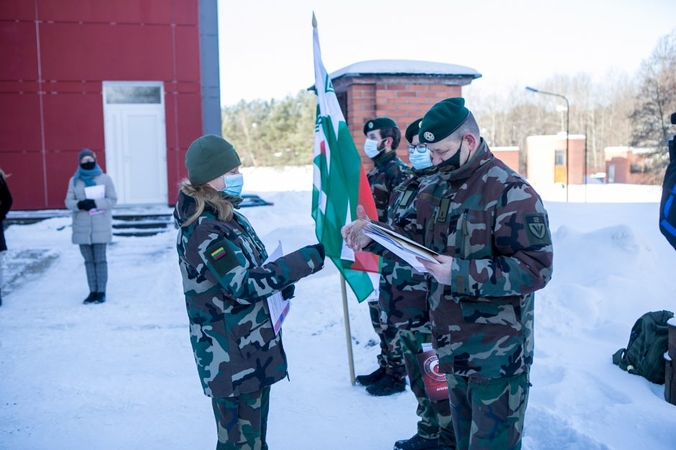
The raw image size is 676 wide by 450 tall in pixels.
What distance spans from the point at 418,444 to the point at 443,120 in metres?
2.07

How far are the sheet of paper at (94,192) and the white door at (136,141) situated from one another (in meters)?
7.45

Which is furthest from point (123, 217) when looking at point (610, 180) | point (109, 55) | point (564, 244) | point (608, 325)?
point (610, 180)

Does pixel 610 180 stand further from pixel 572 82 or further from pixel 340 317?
pixel 340 317

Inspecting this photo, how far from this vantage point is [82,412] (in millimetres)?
4797

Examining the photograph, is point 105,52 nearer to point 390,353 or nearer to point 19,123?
point 19,123

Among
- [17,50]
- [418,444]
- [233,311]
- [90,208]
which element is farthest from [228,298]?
[17,50]

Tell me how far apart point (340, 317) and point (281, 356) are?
397cm

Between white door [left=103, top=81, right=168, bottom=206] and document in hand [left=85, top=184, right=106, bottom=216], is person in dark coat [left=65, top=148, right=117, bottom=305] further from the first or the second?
white door [left=103, top=81, right=168, bottom=206]

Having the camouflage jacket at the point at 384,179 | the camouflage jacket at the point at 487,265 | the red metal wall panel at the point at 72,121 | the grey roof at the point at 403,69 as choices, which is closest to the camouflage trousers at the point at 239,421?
the camouflage jacket at the point at 487,265

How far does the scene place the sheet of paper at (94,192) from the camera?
8.02 metres

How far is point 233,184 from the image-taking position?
3.11 m

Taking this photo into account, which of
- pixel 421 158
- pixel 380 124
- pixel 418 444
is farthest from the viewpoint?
pixel 380 124

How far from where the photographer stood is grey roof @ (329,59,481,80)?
819 centimetres

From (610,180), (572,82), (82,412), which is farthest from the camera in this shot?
(572,82)
